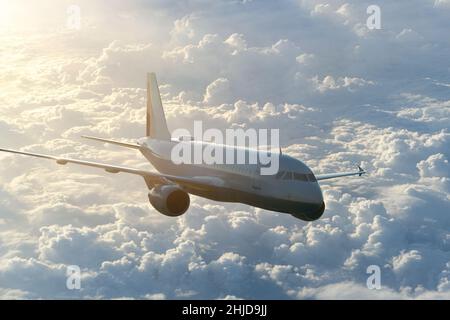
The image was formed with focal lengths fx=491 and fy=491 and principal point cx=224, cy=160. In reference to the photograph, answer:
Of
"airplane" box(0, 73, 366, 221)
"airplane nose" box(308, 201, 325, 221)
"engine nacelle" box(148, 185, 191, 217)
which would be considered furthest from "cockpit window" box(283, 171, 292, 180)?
"engine nacelle" box(148, 185, 191, 217)

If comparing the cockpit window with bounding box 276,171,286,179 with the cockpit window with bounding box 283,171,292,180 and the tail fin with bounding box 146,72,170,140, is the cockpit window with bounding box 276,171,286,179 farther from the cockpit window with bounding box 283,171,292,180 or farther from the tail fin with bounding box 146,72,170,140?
the tail fin with bounding box 146,72,170,140

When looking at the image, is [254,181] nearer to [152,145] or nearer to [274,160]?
[274,160]

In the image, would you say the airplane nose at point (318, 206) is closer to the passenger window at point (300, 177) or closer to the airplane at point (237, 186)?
the airplane at point (237, 186)

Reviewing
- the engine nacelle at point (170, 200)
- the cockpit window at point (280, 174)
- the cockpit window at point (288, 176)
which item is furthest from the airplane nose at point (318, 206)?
the engine nacelle at point (170, 200)

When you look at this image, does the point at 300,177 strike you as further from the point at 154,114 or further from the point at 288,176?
the point at 154,114

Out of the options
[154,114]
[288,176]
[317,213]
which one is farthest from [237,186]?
[154,114]
